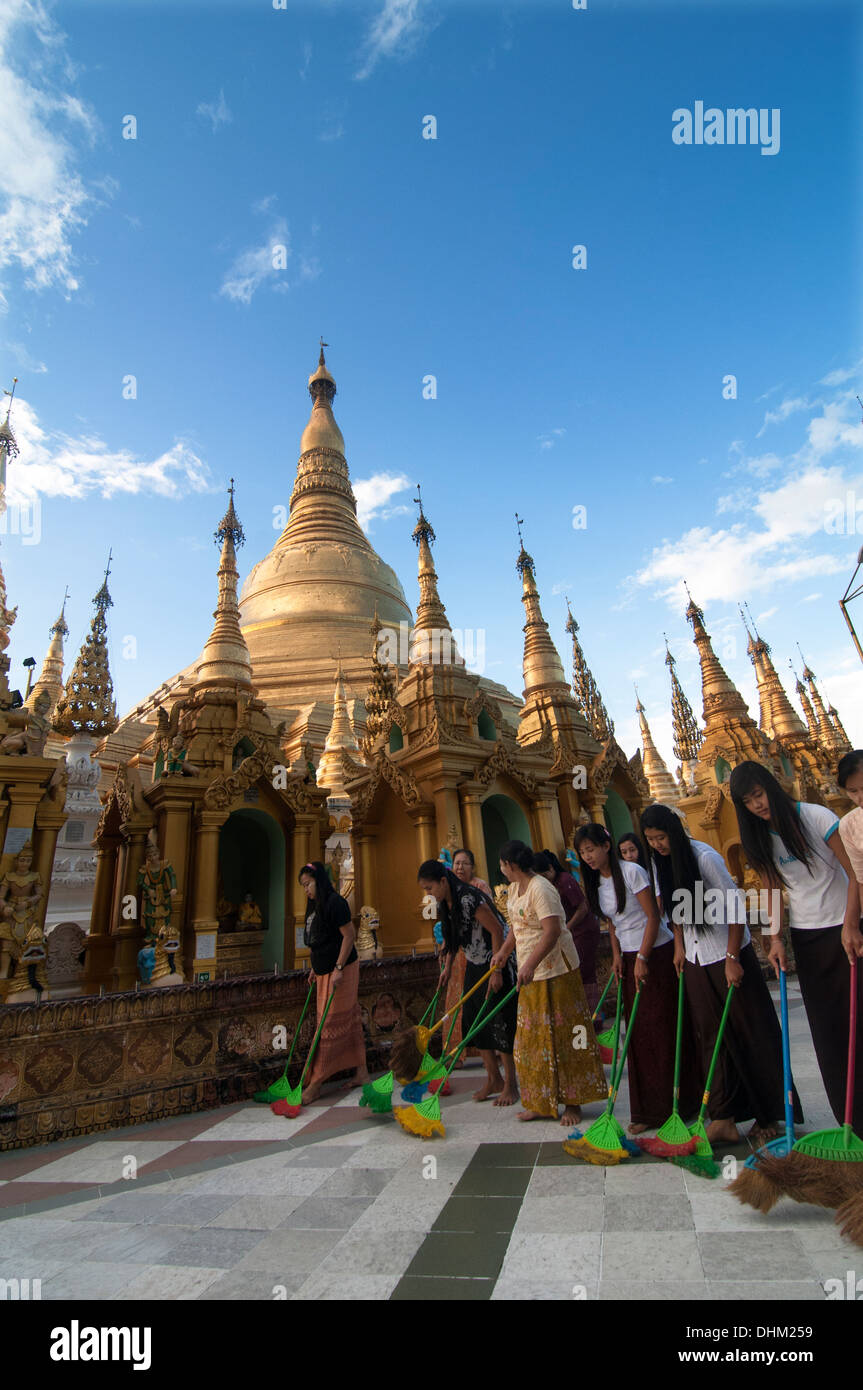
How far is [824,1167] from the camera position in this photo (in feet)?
9.81

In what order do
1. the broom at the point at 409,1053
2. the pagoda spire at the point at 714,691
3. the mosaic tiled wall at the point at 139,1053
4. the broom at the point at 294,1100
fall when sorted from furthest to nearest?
the pagoda spire at the point at 714,691 < the broom at the point at 294,1100 < the broom at the point at 409,1053 < the mosaic tiled wall at the point at 139,1053

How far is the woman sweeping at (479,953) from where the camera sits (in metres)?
5.77

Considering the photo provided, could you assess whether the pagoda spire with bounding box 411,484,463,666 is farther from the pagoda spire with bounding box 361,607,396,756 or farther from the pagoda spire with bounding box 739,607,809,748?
the pagoda spire with bounding box 739,607,809,748

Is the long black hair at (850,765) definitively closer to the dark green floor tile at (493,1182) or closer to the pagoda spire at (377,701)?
the dark green floor tile at (493,1182)

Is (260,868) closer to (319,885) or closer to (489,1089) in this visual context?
(319,885)

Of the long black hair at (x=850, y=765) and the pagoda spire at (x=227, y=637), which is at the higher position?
the pagoda spire at (x=227, y=637)

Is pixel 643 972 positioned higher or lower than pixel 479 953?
lower

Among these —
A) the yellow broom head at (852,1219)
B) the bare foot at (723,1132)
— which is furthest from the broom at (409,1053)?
the yellow broom head at (852,1219)

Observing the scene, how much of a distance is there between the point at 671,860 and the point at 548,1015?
58.6 inches

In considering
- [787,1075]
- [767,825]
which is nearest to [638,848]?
[767,825]

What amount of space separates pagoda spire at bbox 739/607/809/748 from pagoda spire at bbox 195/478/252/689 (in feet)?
64.7

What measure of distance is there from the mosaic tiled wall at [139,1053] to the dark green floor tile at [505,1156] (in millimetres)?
3256

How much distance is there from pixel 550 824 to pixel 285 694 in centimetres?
1477

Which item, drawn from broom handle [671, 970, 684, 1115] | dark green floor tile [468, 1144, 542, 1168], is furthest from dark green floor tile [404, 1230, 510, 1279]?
broom handle [671, 970, 684, 1115]
